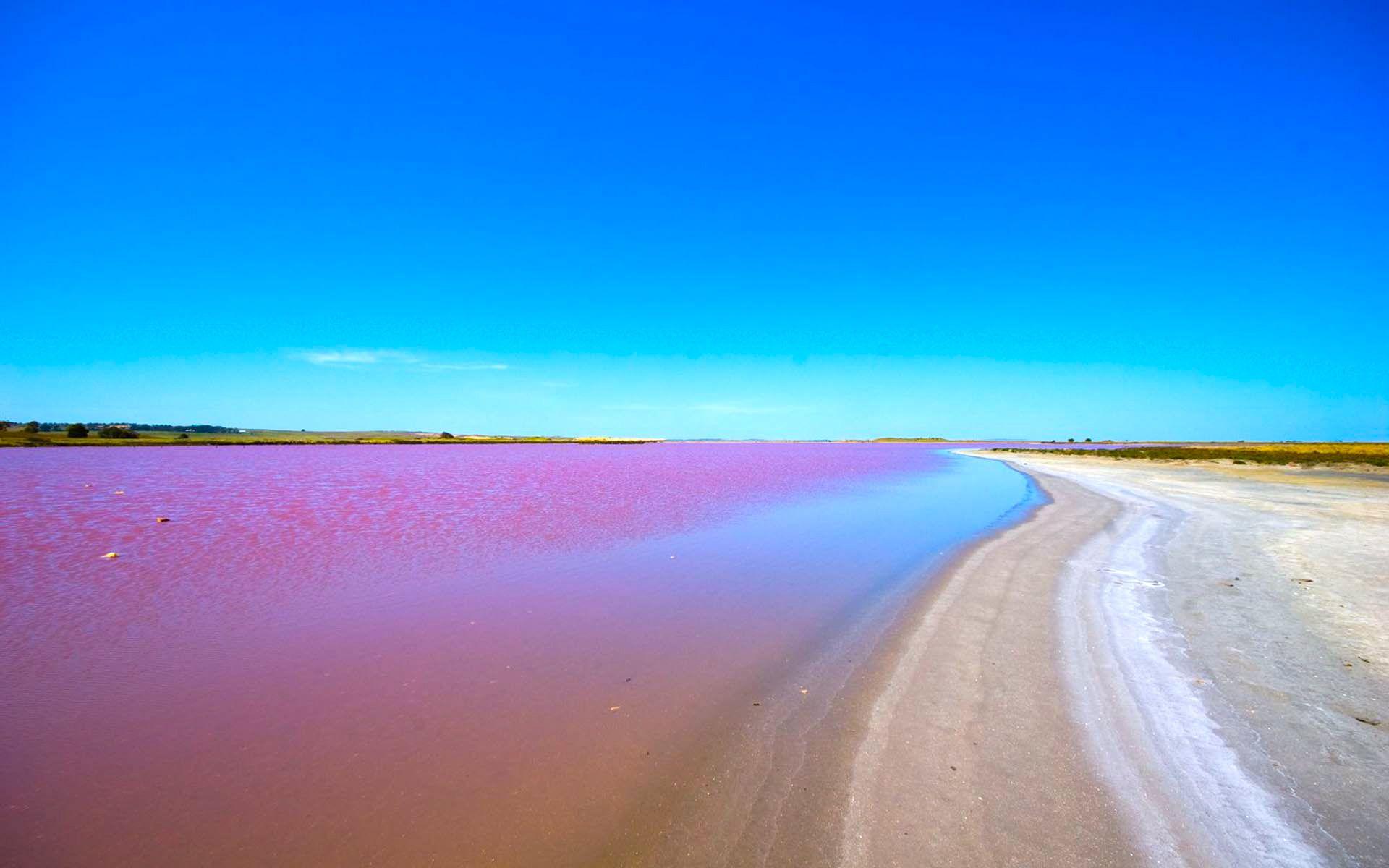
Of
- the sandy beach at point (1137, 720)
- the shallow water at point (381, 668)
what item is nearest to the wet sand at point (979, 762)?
the sandy beach at point (1137, 720)

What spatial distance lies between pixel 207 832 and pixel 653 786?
2717 mm

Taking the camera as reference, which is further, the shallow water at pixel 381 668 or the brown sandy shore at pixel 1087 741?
the shallow water at pixel 381 668

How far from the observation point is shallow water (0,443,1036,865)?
3.46 m

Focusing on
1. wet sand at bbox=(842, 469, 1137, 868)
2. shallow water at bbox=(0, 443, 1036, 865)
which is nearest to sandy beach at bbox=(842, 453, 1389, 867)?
wet sand at bbox=(842, 469, 1137, 868)

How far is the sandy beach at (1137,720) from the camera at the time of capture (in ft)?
10.9

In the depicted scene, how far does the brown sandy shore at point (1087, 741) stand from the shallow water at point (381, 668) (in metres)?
0.84

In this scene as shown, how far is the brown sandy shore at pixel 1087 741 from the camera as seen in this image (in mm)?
3287

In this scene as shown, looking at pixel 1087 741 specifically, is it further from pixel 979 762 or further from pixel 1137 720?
pixel 979 762

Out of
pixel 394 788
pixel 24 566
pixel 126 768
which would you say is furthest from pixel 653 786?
pixel 24 566

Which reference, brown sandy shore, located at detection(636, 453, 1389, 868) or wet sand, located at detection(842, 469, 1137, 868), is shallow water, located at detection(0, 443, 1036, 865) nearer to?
brown sandy shore, located at detection(636, 453, 1389, 868)

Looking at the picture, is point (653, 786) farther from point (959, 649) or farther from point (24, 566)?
point (24, 566)

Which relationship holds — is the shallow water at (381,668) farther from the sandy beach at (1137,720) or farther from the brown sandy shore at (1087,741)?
the sandy beach at (1137,720)

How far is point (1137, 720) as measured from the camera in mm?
4652

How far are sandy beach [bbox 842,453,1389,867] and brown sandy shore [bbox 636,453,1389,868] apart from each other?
18mm
